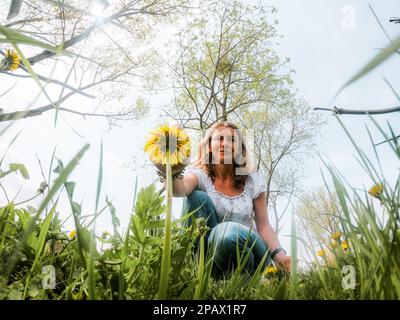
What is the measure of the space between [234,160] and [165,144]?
4.82 ft

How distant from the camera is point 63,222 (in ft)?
2.27

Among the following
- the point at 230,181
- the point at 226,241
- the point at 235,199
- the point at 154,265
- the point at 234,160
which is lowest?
the point at 154,265

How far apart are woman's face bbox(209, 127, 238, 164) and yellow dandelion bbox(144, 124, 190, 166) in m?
1.26

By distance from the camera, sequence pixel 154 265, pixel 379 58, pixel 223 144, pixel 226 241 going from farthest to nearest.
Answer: pixel 223 144, pixel 226 241, pixel 154 265, pixel 379 58

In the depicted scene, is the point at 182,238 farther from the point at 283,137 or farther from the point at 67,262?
the point at 283,137

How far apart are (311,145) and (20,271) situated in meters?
10.7

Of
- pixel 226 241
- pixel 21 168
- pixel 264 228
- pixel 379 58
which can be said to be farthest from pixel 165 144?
pixel 264 228

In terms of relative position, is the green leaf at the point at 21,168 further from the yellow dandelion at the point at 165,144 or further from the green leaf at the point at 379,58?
the green leaf at the point at 379,58

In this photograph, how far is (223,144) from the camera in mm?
1865

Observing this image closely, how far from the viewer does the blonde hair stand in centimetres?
192

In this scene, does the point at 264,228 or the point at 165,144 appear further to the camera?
the point at 264,228

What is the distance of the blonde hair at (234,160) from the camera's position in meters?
1.92

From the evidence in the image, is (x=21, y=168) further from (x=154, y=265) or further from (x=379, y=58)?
(x=379, y=58)
